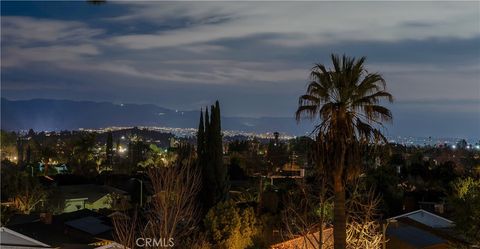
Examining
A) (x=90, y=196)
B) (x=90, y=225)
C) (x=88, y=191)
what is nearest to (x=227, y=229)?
(x=90, y=225)

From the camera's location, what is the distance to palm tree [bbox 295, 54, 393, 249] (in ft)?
39.9

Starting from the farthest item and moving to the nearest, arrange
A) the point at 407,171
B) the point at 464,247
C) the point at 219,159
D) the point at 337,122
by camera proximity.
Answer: the point at 407,171 → the point at 219,159 → the point at 464,247 → the point at 337,122

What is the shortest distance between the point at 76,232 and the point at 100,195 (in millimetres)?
19860

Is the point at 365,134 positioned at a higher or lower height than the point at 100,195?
higher

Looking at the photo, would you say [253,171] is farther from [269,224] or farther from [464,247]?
[464,247]

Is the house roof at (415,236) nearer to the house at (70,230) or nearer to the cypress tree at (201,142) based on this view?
the house at (70,230)

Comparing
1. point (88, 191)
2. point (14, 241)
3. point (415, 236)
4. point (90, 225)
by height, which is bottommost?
point (88, 191)

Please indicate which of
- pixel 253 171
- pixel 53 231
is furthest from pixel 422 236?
pixel 253 171

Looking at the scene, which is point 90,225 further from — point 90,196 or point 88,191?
point 88,191

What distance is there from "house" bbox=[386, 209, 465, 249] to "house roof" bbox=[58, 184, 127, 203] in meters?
23.3

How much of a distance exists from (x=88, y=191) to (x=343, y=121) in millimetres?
31180

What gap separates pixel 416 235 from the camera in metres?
18.4

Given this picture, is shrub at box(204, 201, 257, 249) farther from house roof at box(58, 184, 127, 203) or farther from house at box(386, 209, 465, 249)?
house roof at box(58, 184, 127, 203)

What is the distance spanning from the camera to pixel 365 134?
40.1ft
